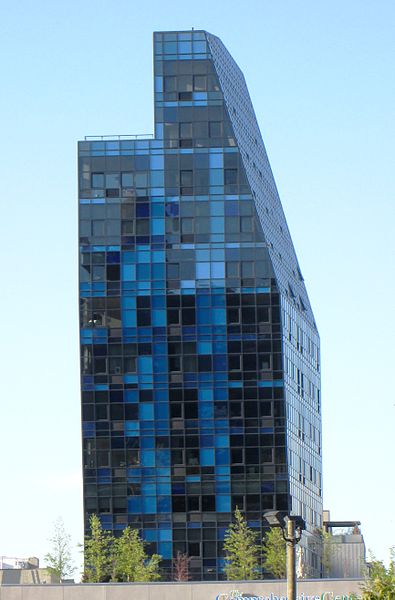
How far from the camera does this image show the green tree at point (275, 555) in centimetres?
15675

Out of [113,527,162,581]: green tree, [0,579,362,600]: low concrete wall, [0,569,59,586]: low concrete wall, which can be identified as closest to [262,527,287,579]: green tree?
[113,527,162,581]: green tree

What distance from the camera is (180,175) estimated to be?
171375 mm

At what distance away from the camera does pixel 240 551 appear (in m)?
156

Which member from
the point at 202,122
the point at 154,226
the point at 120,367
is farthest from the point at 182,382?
the point at 202,122

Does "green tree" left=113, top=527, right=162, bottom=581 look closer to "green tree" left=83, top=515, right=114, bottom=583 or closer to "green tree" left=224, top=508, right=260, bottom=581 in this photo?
"green tree" left=83, top=515, right=114, bottom=583

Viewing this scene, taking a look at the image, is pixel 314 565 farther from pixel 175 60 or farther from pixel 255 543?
pixel 175 60

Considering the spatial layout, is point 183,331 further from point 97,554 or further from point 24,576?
point 24,576

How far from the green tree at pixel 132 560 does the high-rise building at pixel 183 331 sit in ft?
14.3

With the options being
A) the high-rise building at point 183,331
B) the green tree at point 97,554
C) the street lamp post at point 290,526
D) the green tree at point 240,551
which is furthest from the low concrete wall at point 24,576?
the street lamp post at point 290,526

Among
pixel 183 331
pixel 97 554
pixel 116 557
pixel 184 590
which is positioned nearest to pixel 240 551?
pixel 116 557

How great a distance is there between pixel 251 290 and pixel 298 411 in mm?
17832

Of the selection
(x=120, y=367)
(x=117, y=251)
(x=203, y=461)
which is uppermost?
(x=117, y=251)

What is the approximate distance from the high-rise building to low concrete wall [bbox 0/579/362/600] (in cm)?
4738

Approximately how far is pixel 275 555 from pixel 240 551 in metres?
3.99
